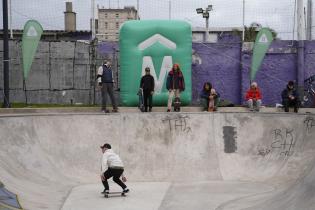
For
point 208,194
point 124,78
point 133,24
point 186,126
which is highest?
point 133,24

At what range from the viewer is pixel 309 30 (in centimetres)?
1984

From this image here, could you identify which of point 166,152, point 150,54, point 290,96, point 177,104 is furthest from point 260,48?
point 166,152

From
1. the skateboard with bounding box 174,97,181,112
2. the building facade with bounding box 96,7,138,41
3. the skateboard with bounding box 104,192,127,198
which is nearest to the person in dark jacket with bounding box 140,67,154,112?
the skateboard with bounding box 174,97,181,112

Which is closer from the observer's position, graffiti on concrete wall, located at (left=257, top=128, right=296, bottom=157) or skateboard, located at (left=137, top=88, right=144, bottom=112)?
graffiti on concrete wall, located at (left=257, top=128, right=296, bottom=157)

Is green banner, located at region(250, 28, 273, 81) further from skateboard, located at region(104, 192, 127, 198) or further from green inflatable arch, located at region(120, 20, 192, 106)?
skateboard, located at region(104, 192, 127, 198)

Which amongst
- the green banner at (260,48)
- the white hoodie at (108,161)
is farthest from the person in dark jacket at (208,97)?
the white hoodie at (108,161)

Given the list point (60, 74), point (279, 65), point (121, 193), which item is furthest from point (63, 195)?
point (279, 65)

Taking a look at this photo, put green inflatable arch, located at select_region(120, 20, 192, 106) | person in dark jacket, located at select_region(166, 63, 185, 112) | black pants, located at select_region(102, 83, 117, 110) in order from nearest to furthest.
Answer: black pants, located at select_region(102, 83, 117, 110) → person in dark jacket, located at select_region(166, 63, 185, 112) → green inflatable arch, located at select_region(120, 20, 192, 106)

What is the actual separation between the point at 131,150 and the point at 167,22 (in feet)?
18.6

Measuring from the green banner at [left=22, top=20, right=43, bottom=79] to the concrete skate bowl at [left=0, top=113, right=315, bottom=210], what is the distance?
4520 millimetres

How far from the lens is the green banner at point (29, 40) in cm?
1739

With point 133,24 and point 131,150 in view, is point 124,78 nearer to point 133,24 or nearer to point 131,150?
point 133,24

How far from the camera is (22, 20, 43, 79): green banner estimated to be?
685 inches

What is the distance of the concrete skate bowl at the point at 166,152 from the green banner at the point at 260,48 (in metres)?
4.77
